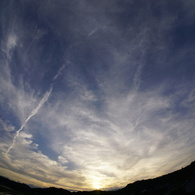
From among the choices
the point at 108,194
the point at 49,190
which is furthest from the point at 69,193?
the point at 108,194

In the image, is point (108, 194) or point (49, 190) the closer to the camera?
point (108, 194)

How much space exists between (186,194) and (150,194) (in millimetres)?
18428

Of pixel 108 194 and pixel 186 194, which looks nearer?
pixel 186 194

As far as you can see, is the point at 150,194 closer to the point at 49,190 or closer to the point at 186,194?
the point at 186,194

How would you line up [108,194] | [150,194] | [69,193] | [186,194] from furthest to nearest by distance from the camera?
[69,193], [108,194], [150,194], [186,194]

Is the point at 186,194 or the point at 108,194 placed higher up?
the point at 108,194

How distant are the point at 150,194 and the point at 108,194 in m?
65.8

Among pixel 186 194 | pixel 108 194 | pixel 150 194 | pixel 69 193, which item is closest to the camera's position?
pixel 186 194

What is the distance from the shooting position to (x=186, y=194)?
84.8 feet

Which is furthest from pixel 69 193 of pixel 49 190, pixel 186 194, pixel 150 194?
pixel 186 194

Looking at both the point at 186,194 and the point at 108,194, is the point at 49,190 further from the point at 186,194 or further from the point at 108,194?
the point at 186,194

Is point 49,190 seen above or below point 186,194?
above

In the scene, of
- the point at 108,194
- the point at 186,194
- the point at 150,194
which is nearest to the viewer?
the point at 186,194

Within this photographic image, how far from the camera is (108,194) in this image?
304 feet
